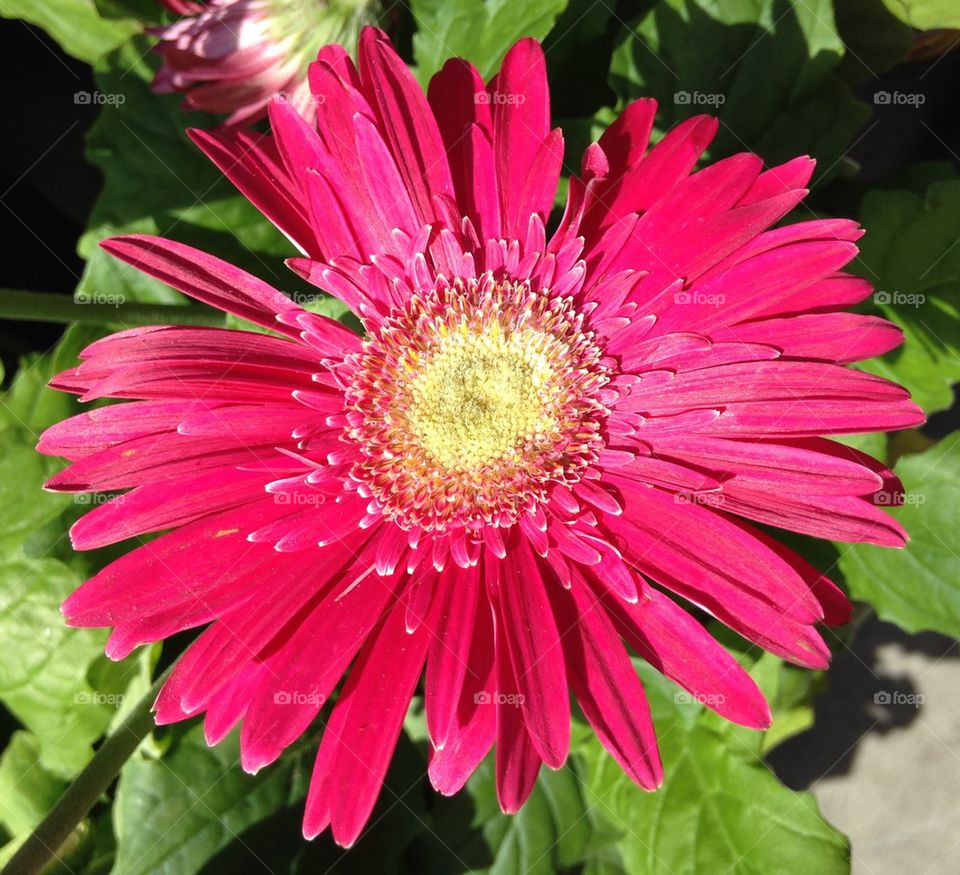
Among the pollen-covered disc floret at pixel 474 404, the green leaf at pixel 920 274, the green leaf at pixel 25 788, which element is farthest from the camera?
the green leaf at pixel 25 788

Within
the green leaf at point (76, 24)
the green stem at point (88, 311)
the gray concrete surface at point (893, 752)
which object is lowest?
the gray concrete surface at point (893, 752)

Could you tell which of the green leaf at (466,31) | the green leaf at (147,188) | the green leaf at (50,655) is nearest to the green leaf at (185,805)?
the green leaf at (50,655)

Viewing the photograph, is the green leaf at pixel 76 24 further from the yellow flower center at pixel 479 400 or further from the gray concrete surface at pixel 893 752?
the gray concrete surface at pixel 893 752

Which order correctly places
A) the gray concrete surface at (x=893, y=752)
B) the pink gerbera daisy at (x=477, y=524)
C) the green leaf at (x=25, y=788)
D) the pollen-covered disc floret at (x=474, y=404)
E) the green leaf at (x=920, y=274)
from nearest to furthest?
1. the pink gerbera daisy at (x=477, y=524)
2. the pollen-covered disc floret at (x=474, y=404)
3. the green leaf at (x=920, y=274)
4. the green leaf at (x=25, y=788)
5. the gray concrete surface at (x=893, y=752)

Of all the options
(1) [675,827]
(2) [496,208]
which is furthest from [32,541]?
(1) [675,827]

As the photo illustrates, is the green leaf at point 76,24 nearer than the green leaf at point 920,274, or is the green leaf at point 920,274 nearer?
the green leaf at point 920,274

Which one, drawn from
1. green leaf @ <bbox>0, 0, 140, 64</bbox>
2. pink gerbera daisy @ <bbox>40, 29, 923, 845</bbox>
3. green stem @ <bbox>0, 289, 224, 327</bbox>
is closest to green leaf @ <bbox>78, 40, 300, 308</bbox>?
green leaf @ <bbox>0, 0, 140, 64</bbox>

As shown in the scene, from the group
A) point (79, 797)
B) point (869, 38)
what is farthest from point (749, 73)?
point (79, 797)

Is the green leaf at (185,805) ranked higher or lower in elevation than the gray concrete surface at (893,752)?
higher
